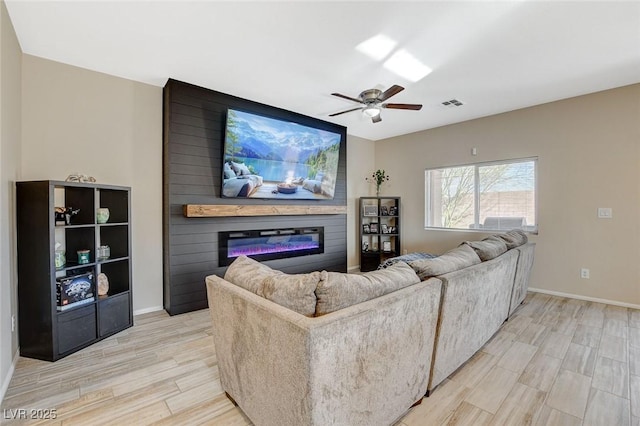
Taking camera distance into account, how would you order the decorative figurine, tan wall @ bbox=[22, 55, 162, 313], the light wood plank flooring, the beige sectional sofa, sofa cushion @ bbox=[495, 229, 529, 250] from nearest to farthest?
the beige sectional sofa
the light wood plank flooring
the decorative figurine
tan wall @ bbox=[22, 55, 162, 313]
sofa cushion @ bbox=[495, 229, 529, 250]

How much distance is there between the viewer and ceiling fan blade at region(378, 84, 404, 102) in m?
2.81

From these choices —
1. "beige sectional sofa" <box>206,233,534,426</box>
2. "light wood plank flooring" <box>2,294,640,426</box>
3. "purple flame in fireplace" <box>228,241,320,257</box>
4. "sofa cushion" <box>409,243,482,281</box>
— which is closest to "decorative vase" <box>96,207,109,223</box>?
"light wood plank flooring" <box>2,294,640,426</box>

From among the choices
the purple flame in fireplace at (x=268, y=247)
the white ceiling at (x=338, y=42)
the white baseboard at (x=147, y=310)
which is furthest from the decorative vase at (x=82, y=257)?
the white ceiling at (x=338, y=42)

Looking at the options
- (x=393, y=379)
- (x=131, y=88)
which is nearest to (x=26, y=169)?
(x=131, y=88)

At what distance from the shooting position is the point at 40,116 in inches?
107

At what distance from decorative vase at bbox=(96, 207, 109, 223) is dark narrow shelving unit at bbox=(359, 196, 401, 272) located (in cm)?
392

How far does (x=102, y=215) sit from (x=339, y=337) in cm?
275

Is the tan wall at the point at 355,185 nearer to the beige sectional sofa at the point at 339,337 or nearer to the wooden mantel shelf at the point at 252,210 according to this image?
the wooden mantel shelf at the point at 252,210

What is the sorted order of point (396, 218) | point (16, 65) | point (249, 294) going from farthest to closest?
point (396, 218), point (16, 65), point (249, 294)

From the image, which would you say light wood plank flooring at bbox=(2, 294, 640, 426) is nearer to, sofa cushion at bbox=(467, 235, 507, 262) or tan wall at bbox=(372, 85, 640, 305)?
sofa cushion at bbox=(467, 235, 507, 262)

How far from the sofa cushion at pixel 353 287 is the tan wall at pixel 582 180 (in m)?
3.51

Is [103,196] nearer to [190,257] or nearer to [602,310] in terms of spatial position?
[190,257]

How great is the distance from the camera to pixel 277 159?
4.02 meters

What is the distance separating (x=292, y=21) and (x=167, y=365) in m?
2.87
